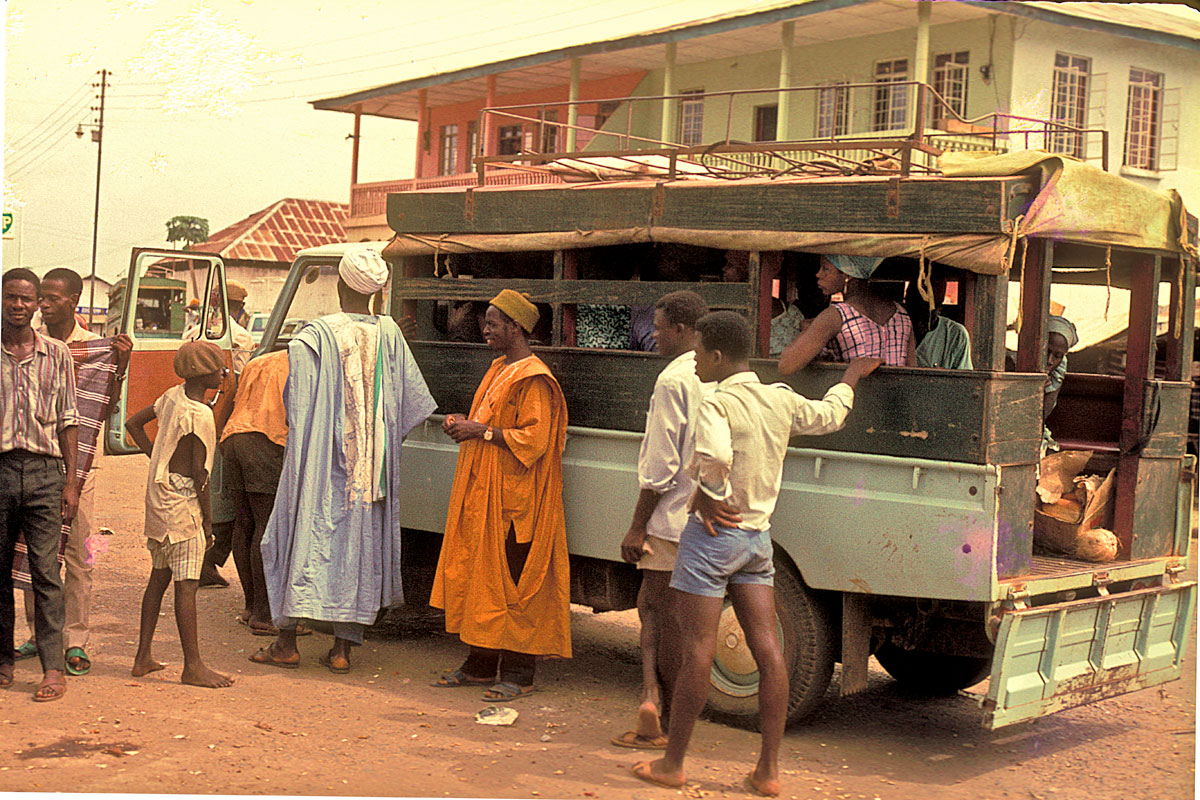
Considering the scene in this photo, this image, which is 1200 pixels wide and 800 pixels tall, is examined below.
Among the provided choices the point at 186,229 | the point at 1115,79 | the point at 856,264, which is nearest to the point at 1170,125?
the point at 1115,79

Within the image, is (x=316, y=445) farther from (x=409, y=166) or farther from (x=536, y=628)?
(x=409, y=166)

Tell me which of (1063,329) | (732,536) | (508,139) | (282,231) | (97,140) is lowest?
(732,536)

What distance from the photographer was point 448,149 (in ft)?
81.5

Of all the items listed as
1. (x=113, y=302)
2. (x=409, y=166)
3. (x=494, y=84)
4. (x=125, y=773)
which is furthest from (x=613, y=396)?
(x=409, y=166)

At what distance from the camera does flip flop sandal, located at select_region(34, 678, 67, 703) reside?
5.02 meters

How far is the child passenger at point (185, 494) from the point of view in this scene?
5273 mm

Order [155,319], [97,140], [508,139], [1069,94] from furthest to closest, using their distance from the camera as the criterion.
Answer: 1. [508,139]
2. [1069,94]
3. [155,319]
4. [97,140]

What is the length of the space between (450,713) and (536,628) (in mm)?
507

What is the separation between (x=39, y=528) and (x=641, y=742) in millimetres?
2470

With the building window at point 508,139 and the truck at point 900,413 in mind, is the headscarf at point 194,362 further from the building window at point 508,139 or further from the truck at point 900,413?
the building window at point 508,139

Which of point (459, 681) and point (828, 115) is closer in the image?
point (459, 681)

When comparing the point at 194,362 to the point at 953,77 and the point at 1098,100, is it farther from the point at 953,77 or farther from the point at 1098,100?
the point at 1098,100

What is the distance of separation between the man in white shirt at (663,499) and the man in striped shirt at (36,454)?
224 cm

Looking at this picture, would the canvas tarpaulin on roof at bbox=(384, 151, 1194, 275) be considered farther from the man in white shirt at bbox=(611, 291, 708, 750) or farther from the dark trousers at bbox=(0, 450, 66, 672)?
the dark trousers at bbox=(0, 450, 66, 672)
